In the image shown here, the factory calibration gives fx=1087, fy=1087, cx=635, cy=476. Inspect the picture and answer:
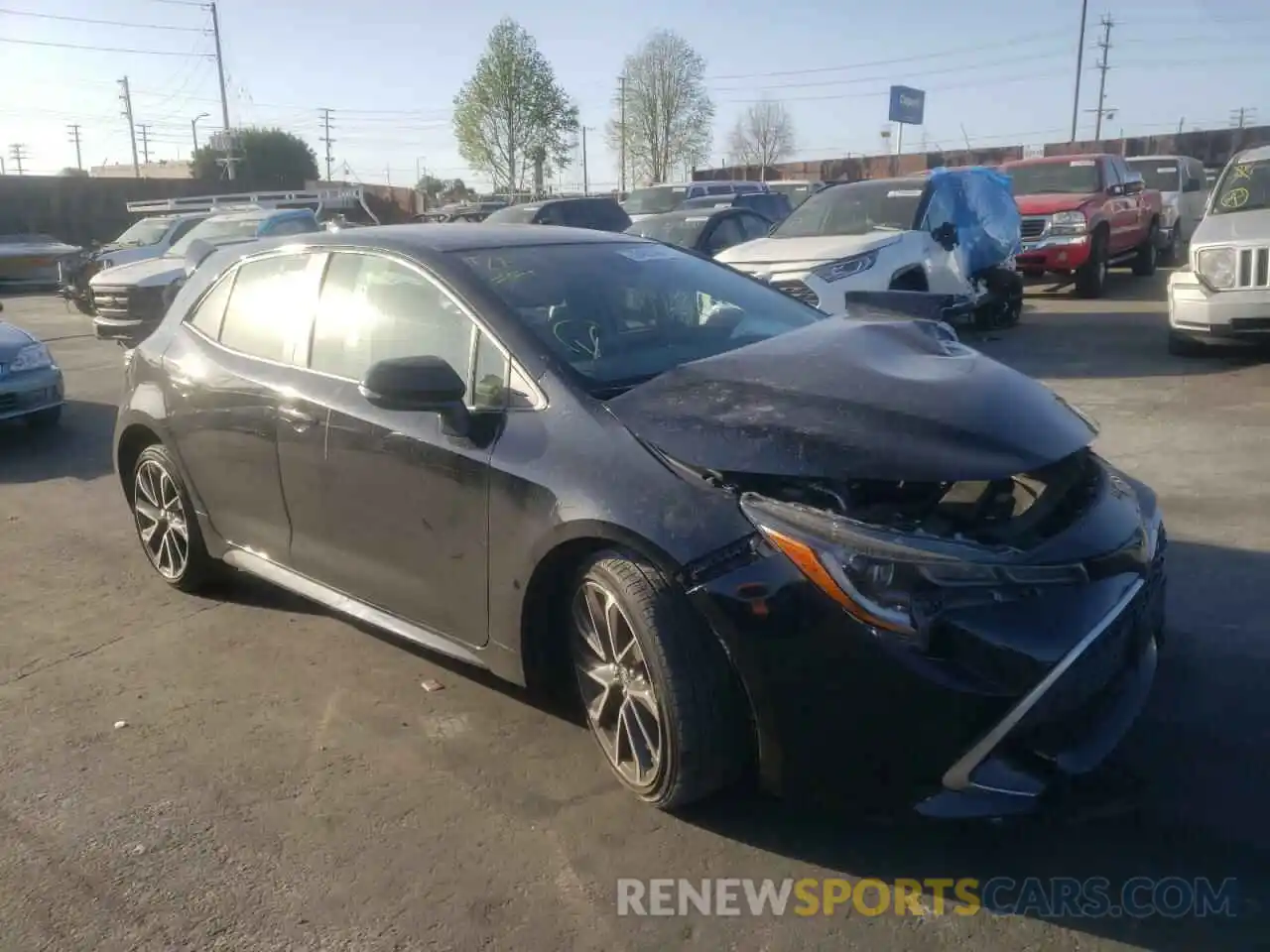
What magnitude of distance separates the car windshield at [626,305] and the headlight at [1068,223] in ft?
35.1

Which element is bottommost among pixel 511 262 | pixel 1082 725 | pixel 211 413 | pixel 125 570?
pixel 125 570

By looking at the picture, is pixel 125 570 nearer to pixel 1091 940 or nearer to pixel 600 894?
pixel 600 894

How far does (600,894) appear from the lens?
2.81 meters

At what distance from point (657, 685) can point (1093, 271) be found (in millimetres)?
13398

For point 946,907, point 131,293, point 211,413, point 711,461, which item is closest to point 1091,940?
point 946,907

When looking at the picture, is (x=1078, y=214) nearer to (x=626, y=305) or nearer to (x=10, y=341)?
(x=626, y=305)

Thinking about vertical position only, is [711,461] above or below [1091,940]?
above

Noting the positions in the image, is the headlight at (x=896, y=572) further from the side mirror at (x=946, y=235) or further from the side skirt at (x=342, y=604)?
the side mirror at (x=946, y=235)

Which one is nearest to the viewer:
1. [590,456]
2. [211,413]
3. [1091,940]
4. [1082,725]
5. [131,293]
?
[1091,940]

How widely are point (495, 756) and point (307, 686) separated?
0.99m

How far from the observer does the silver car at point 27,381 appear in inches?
334

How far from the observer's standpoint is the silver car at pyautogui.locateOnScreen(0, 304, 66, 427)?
848 cm

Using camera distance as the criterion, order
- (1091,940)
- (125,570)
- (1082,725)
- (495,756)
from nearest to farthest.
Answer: (1091,940) < (1082,725) < (495,756) < (125,570)

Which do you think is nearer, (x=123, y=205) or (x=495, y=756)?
(x=495, y=756)
